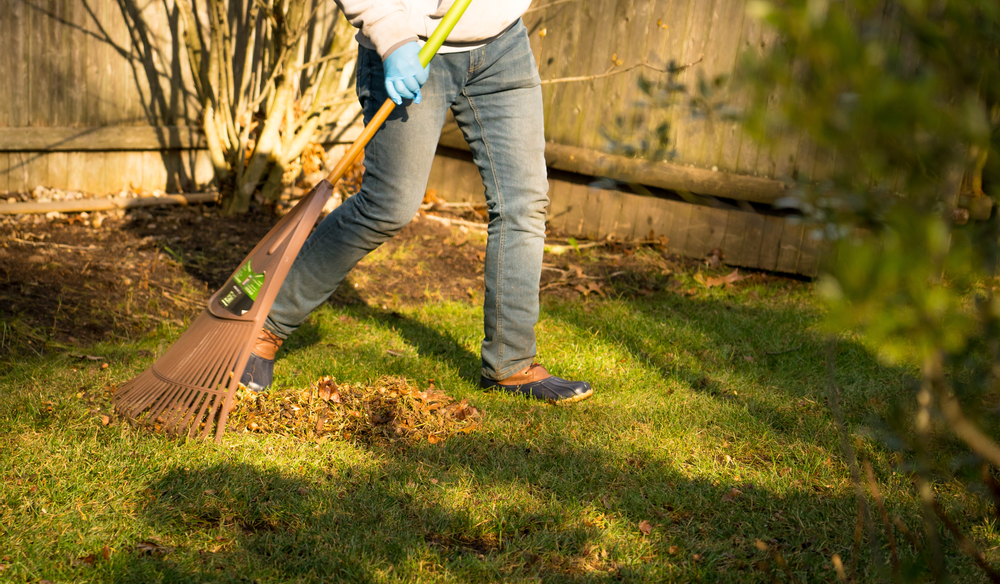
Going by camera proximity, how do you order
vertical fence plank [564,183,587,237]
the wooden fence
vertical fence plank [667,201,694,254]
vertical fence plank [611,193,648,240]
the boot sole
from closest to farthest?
1. the boot sole
2. the wooden fence
3. vertical fence plank [667,201,694,254]
4. vertical fence plank [611,193,648,240]
5. vertical fence plank [564,183,587,237]

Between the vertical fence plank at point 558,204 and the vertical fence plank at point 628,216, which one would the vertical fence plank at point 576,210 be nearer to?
the vertical fence plank at point 558,204

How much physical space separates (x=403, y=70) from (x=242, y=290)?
0.85 m

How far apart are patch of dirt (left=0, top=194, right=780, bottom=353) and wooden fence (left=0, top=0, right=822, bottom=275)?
1.01ft

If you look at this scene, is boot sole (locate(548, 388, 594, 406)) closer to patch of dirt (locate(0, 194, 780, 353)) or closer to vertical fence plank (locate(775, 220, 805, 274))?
patch of dirt (locate(0, 194, 780, 353))

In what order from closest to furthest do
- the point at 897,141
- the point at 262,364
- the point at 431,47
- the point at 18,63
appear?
the point at 897,141, the point at 431,47, the point at 262,364, the point at 18,63

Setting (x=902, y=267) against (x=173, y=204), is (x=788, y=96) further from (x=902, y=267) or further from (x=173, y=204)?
(x=173, y=204)

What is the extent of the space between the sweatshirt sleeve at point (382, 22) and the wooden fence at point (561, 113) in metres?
1.97

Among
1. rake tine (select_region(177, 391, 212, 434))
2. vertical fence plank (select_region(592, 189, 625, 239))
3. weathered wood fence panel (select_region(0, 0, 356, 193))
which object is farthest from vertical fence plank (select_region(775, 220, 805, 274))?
weathered wood fence panel (select_region(0, 0, 356, 193))

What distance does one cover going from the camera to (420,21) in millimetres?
2627

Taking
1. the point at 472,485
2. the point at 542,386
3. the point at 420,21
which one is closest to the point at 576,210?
the point at 542,386

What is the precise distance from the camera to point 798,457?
2439 millimetres

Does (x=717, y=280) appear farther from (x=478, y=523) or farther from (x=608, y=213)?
(x=478, y=523)

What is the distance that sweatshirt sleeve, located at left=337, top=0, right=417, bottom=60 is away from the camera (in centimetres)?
247

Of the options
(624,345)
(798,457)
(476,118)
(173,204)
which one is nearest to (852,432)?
(798,457)
